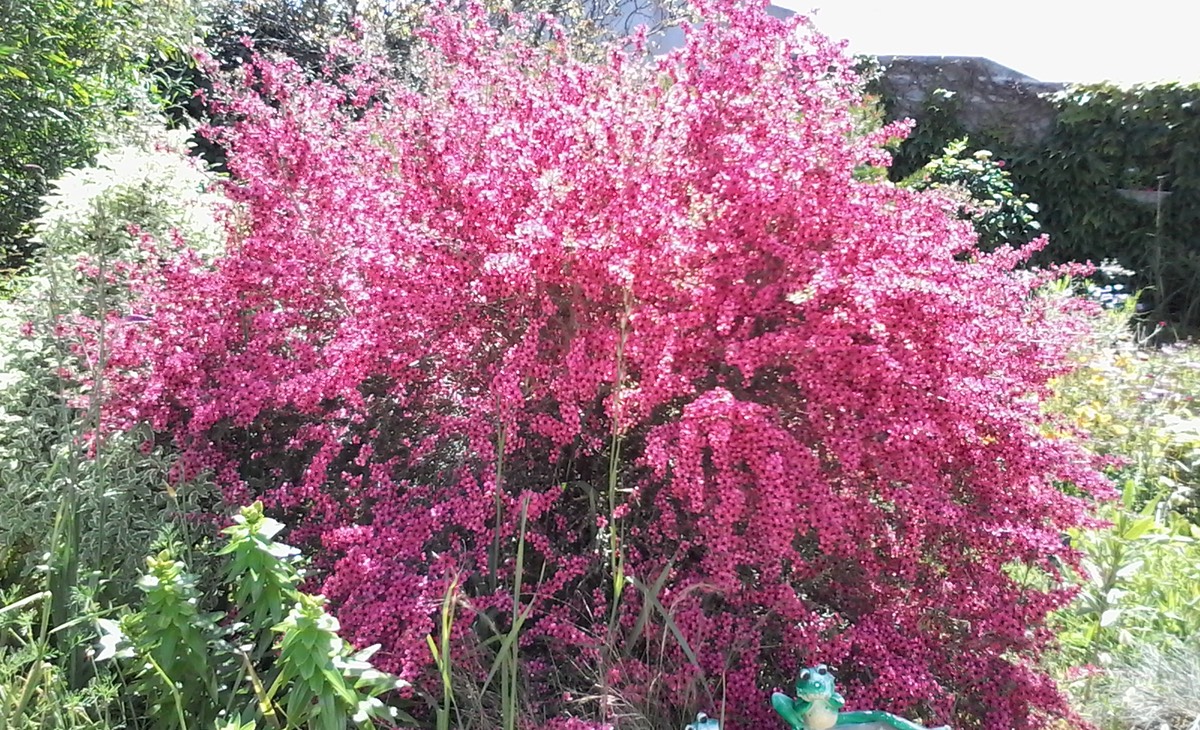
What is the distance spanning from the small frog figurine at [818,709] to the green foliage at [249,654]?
32.6 inches

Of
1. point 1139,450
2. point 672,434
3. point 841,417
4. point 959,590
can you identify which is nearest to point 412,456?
point 672,434

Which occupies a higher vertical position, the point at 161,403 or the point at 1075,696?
the point at 161,403

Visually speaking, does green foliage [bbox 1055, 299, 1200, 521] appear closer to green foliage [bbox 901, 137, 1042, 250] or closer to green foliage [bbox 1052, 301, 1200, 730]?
green foliage [bbox 1052, 301, 1200, 730]

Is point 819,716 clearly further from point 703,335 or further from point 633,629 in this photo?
point 703,335

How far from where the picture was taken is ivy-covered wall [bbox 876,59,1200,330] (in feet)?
25.5

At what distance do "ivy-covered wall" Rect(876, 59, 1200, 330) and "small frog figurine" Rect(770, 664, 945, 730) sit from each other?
7015 mm

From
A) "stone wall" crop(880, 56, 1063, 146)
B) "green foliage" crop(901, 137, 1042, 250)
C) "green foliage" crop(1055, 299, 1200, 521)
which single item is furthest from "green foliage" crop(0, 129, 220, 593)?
"stone wall" crop(880, 56, 1063, 146)

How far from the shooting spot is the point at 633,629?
2.26m

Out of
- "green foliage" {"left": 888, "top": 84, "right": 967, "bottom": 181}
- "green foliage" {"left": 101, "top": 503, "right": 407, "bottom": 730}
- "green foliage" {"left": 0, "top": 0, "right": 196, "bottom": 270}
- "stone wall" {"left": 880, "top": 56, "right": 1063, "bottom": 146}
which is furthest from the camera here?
"green foliage" {"left": 888, "top": 84, "right": 967, "bottom": 181}

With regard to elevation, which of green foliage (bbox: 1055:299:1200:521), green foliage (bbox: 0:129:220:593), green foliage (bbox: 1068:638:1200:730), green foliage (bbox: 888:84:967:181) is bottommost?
green foliage (bbox: 1068:638:1200:730)

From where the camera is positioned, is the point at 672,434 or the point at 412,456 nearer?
the point at 672,434

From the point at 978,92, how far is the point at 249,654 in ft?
28.0

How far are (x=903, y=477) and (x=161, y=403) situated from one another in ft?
6.99

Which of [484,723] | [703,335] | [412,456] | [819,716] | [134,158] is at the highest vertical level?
[134,158]
